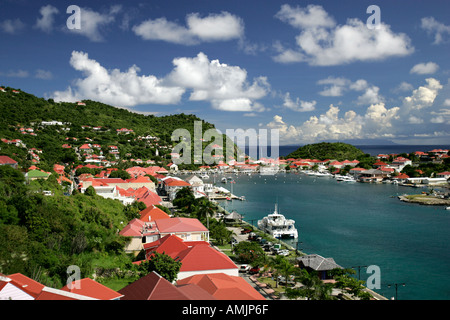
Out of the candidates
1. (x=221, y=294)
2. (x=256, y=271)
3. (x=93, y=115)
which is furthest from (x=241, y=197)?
(x=93, y=115)

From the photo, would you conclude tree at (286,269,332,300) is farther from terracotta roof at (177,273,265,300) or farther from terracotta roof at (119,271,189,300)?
terracotta roof at (119,271,189,300)

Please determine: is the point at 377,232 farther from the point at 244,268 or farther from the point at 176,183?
the point at 176,183

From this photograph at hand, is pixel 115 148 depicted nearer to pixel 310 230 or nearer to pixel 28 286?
pixel 310 230

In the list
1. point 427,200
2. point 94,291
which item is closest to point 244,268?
point 94,291

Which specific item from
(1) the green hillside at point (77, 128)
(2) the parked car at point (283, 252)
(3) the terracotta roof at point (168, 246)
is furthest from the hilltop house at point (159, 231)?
(1) the green hillside at point (77, 128)

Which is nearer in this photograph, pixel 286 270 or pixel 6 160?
pixel 286 270

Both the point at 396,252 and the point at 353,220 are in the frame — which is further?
the point at 353,220

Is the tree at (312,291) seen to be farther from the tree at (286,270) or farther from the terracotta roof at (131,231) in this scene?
the terracotta roof at (131,231)

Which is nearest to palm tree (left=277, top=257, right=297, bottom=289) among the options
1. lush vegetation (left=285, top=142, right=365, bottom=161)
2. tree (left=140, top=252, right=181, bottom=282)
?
tree (left=140, top=252, right=181, bottom=282)
